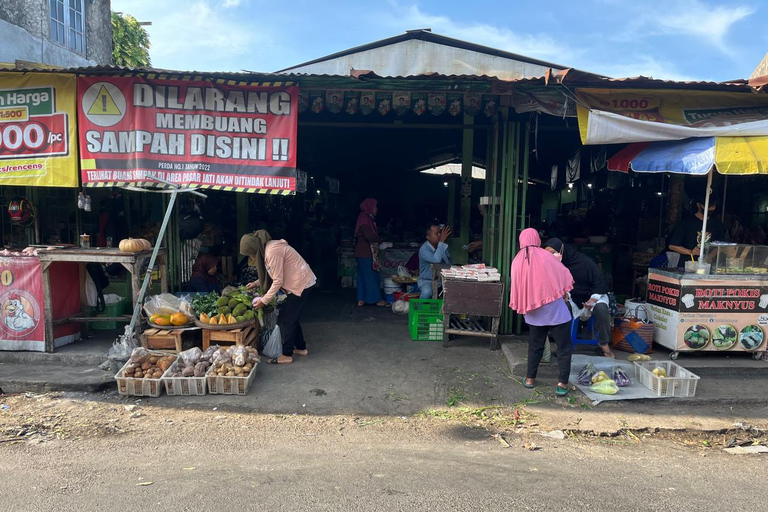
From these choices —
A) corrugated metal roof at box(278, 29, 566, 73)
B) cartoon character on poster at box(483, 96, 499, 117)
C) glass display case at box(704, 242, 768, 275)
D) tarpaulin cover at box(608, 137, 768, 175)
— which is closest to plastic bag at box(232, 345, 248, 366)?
cartoon character on poster at box(483, 96, 499, 117)

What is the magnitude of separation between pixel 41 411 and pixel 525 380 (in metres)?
5.02

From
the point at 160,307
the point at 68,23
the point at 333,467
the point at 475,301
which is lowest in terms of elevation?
the point at 333,467

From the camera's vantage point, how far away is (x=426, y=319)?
6.66 metres

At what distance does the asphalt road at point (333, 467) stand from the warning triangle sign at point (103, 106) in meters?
3.64

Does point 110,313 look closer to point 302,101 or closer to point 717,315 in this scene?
point 302,101

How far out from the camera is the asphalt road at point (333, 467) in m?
3.10

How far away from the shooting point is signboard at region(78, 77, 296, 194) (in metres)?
5.97

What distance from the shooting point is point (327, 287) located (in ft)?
34.9

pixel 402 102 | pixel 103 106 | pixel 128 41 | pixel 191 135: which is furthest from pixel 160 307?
pixel 128 41

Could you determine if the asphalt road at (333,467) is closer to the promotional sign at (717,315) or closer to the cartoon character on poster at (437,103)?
the promotional sign at (717,315)

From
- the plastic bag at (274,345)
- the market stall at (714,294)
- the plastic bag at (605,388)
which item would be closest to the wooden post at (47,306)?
the plastic bag at (274,345)

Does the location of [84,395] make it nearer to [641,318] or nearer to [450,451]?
[450,451]

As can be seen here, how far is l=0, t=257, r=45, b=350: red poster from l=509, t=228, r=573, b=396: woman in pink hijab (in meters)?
5.68

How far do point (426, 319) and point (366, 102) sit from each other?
3.21m
